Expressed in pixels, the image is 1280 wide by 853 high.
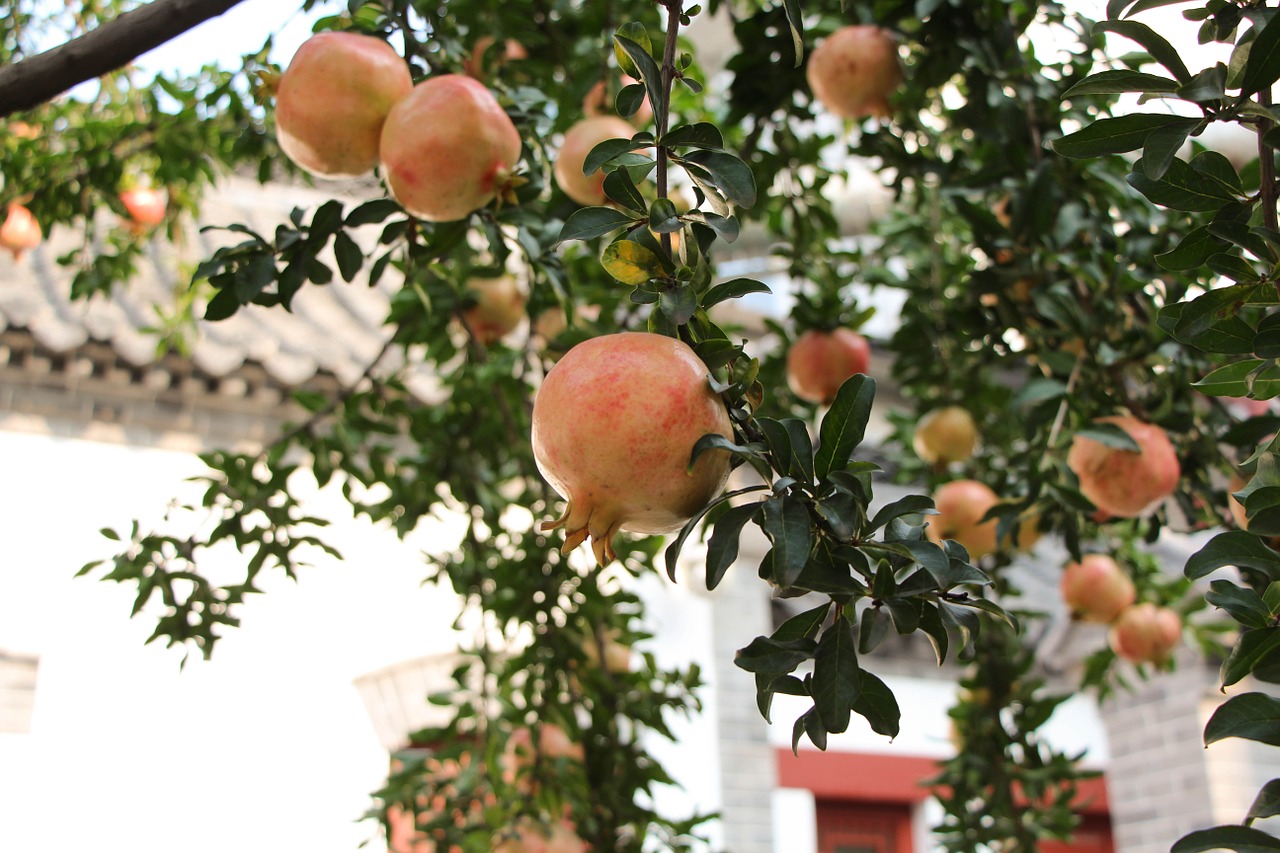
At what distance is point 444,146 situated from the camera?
1.00 m

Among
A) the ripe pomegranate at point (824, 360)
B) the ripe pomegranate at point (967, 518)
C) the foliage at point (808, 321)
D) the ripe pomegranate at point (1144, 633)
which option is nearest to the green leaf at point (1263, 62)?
the foliage at point (808, 321)

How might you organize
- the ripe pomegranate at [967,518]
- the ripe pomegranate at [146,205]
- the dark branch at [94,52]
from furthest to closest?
the ripe pomegranate at [146,205] < the ripe pomegranate at [967,518] < the dark branch at [94,52]

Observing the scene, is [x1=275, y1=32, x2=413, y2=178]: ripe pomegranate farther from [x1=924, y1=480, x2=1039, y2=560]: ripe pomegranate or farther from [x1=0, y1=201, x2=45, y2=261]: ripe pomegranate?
[x1=0, y1=201, x2=45, y2=261]: ripe pomegranate

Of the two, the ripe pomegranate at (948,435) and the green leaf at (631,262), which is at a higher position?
the ripe pomegranate at (948,435)

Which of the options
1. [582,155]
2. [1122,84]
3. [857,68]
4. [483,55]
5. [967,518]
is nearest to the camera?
[1122,84]

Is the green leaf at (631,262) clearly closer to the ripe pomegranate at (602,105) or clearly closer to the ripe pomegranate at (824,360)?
the ripe pomegranate at (602,105)

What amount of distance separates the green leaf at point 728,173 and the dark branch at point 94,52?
1.40 feet

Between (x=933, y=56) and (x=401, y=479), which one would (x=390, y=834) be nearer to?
(x=401, y=479)

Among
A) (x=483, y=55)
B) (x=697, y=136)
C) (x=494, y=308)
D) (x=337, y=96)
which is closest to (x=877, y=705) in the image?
(x=697, y=136)

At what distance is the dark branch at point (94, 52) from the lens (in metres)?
0.92

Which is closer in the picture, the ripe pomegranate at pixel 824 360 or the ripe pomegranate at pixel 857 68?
the ripe pomegranate at pixel 857 68

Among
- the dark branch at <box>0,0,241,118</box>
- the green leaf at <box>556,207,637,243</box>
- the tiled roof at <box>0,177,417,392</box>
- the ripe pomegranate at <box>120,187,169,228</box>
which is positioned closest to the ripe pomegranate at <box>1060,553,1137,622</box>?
the green leaf at <box>556,207,637,243</box>

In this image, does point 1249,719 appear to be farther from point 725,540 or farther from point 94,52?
point 94,52

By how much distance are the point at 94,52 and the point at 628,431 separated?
564 mm
